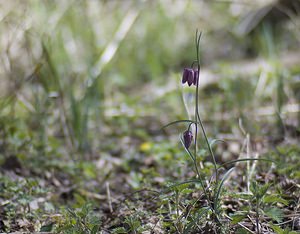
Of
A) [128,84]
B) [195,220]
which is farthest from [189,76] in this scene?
[128,84]

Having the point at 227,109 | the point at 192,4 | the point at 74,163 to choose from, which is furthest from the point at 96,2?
the point at 74,163

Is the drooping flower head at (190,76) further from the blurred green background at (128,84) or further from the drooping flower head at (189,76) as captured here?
the blurred green background at (128,84)

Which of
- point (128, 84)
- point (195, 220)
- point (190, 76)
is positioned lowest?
point (128, 84)

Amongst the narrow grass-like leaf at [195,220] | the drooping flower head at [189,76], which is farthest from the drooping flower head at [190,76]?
the narrow grass-like leaf at [195,220]

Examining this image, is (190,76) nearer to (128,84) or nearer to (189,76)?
(189,76)

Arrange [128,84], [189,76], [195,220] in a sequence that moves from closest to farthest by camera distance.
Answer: [195,220]
[189,76]
[128,84]

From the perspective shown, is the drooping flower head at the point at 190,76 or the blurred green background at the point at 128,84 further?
the blurred green background at the point at 128,84

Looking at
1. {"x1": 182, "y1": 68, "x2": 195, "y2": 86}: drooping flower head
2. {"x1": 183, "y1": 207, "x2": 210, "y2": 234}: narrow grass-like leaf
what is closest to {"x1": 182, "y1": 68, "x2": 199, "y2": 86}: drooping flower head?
{"x1": 182, "y1": 68, "x2": 195, "y2": 86}: drooping flower head

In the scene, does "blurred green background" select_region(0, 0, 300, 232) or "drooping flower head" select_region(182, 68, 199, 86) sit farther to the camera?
"blurred green background" select_region(0, 0, 300, 232)

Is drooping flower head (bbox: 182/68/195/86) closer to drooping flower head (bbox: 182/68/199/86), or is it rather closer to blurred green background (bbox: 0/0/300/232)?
drooping flower head (bbox: 182/68/199/86)

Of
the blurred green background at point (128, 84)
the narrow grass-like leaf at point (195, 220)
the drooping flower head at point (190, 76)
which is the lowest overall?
the blurred green background at point (128, 84)

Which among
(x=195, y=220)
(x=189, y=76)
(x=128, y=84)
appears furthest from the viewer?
(x=128, y=84)
